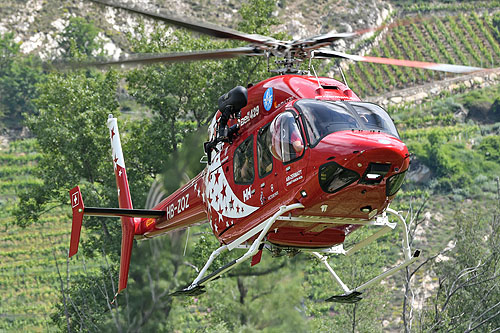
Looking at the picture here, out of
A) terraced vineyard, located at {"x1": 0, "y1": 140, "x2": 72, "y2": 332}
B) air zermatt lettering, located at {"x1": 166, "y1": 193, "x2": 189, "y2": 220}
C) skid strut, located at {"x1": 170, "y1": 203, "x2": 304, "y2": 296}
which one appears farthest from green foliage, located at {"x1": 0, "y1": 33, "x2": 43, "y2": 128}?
skid strut, located at {"x1": 170, "y1": 203, "x2": 304, "y2": 296}

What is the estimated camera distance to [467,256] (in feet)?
87.4

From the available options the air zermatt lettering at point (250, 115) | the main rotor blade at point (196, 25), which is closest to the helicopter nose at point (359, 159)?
the air zermatt lettering at point (250, 115)

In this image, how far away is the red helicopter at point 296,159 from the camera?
9570mm

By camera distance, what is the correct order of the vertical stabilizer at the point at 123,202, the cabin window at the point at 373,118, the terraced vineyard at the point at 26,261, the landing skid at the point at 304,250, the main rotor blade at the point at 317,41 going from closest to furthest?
1. the cabin window at the point at 373,118
2. the landing skid at the point at 304,250
3. the main rotor blade at the point at 317,41
4. the vertical stabilizer at the point at 123,202
5. the terraced vineyard at the point at 26,261

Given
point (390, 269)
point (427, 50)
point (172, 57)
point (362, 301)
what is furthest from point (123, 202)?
point (427, 50)

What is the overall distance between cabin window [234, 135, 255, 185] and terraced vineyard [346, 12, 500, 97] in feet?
121

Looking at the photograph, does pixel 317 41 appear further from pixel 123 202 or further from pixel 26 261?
pixel 26 261

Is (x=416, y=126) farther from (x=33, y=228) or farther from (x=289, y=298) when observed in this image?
(x=289, y=298)

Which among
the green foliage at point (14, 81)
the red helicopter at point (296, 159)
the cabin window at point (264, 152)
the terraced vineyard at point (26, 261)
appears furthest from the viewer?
the green foliage at point (14, 81)

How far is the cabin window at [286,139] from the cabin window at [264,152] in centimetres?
23

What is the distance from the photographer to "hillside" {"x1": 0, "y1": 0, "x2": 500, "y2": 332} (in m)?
30.9

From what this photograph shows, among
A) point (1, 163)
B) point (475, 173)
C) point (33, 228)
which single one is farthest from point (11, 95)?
point (475, 173)

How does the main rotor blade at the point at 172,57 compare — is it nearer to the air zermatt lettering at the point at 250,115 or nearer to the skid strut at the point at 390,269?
the air zermatt lettering at the point at 250,115

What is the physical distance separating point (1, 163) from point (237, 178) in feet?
134
